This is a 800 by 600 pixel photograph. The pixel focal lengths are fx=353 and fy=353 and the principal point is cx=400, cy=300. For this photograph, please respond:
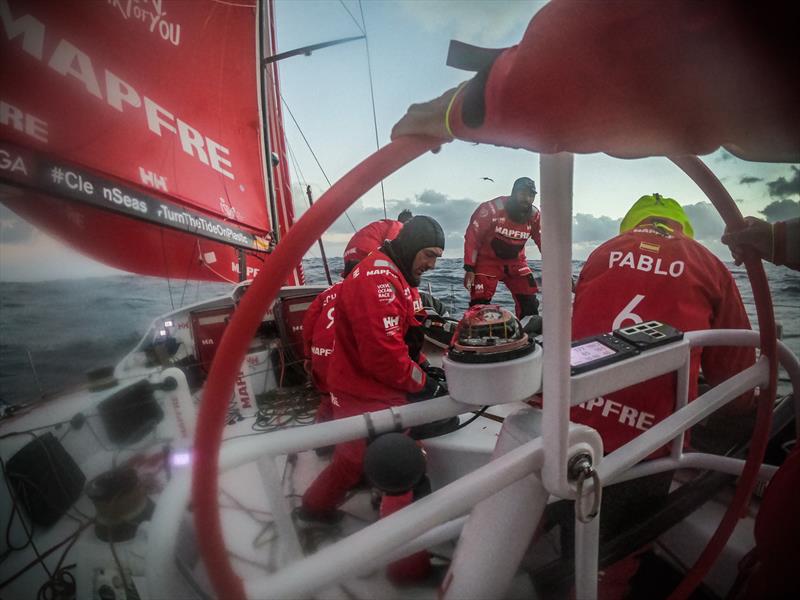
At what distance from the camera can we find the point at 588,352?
0.81m

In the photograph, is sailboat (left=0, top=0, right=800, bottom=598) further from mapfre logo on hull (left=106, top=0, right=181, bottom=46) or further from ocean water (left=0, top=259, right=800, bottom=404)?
ocean water (left=0, top=259, right=800, bottom=404)

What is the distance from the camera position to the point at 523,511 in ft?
2.43

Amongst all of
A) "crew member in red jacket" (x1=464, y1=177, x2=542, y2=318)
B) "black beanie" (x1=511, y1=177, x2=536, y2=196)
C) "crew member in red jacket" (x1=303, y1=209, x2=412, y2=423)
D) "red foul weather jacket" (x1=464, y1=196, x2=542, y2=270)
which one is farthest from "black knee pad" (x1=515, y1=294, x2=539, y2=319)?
"crew member in red jacket" (x1=303, y1=209, x2=412, y2=423)

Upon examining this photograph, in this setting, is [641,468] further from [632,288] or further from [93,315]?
[93,315]

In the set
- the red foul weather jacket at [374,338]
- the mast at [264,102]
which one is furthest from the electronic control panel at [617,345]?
the mast at [264,102]

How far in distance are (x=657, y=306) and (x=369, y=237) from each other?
3.40 metres

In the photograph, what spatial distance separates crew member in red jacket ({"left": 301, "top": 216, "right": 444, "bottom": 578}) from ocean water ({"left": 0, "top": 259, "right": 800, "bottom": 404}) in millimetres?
1960

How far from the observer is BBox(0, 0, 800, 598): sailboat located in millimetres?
505

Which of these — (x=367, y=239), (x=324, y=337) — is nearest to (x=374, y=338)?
(x=324, y=337)

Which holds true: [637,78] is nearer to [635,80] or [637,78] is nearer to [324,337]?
[635,80]

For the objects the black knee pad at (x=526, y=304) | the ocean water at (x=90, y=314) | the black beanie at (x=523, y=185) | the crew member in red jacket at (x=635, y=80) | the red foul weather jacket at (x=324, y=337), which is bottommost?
the ocean water at (x=90, y=314)

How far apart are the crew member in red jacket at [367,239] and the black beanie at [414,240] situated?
95.4 inches

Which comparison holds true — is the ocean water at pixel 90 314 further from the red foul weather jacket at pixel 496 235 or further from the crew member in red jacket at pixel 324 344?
the crew member in red jacket at pixel 324 344

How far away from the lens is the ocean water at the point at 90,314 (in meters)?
5.71
